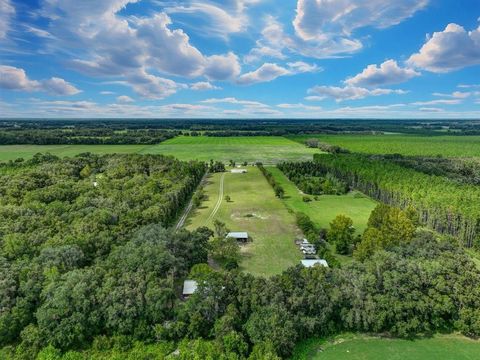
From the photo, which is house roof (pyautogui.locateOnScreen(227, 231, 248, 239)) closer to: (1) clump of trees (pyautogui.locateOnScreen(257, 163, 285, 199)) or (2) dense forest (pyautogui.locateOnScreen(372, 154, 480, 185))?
(1) clump of trees (pyautogui.locateOnScreen(257, 163, 285, 199))

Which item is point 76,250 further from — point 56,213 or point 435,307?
point 435,307

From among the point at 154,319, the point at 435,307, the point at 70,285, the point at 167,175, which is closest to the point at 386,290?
the point at 435,307

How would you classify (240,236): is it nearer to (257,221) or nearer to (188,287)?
(257,221)

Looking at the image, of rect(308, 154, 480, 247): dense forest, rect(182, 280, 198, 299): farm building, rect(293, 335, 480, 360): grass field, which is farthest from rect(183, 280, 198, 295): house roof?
rect(308, 154, 480, 247): dense forest

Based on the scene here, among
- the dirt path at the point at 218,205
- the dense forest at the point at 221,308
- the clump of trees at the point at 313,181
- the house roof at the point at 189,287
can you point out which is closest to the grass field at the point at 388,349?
the dense forest at the point at 221,308

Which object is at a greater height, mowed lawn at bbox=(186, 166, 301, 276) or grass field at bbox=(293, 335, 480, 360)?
mowed lawn at bbox=(186, 166, 301, 276)

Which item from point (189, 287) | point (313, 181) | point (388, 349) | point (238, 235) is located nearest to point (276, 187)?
point (313, 181)
